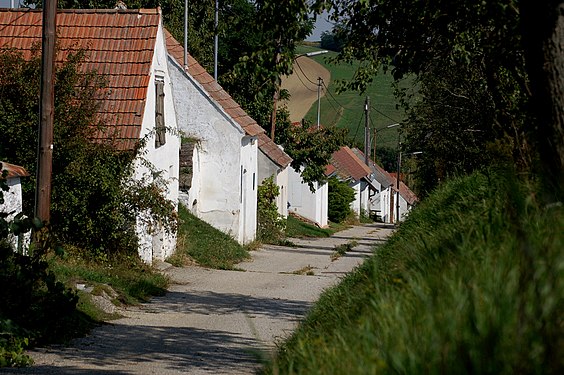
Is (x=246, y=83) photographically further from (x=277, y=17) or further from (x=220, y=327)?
(x=277, y=17)

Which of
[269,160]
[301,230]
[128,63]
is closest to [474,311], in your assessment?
[128,63]

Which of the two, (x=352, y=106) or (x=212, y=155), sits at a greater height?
(x=352, y=106)

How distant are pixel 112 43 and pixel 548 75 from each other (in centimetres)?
1778

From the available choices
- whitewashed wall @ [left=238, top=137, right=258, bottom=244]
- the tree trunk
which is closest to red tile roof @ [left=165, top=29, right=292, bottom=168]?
whitewashed wall @ [left=238, top=137, right=258, bottom=244]

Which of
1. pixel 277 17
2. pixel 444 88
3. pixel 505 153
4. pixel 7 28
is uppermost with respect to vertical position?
pixel 7 28

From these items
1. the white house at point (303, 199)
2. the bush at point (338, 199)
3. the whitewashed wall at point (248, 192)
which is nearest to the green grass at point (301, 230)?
the white house at point (303, 199)

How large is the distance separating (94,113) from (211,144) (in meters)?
11.1

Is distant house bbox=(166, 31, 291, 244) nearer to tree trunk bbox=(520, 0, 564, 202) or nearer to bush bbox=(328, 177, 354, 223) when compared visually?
tree trunk bbox=(520, 0, 564, 202)

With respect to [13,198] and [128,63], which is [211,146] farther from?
[13,198]

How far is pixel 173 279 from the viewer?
21547 millimetres

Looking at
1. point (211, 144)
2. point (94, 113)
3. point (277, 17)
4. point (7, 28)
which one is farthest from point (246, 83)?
point (277, 17)

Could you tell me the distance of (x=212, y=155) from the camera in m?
30.3

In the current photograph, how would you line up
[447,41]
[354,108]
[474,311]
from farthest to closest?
[354,108]
[447,41]
[474,311]

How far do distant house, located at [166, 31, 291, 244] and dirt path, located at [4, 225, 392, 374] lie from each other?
4.68 metres
